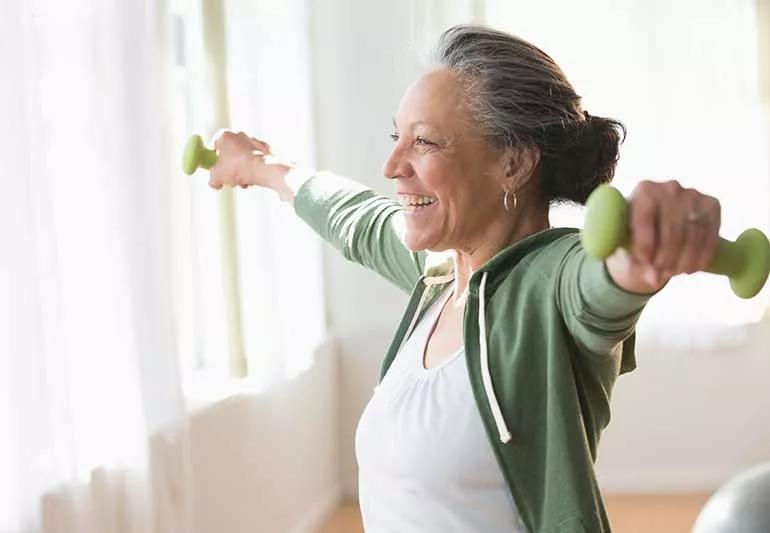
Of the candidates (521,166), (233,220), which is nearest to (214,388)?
(233,220)

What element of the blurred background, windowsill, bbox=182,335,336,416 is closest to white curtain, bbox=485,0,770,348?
the blurred background

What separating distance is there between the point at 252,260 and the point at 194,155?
1761 millimetres

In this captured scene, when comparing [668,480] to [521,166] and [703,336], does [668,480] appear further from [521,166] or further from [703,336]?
[521,166]

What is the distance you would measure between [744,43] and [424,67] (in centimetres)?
363

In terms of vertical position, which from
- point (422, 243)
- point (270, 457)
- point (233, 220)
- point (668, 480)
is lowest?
point (668, 480)

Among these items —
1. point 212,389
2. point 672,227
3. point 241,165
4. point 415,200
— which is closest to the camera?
point 672,227

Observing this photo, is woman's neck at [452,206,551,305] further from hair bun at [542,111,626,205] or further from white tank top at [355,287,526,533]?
white tank top at [355,287,526,533]

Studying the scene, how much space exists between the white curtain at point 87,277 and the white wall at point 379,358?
7.08 ft

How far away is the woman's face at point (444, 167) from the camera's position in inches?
58.4

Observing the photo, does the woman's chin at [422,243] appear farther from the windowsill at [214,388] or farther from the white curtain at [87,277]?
the windowsill at [214,388]

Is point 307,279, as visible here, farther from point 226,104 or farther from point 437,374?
point 437,374

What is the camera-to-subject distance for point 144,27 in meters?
2.52

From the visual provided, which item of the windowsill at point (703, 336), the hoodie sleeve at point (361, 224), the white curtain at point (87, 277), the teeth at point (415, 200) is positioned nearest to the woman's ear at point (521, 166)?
the teeth at point (415, 200)

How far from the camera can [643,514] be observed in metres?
4.59
